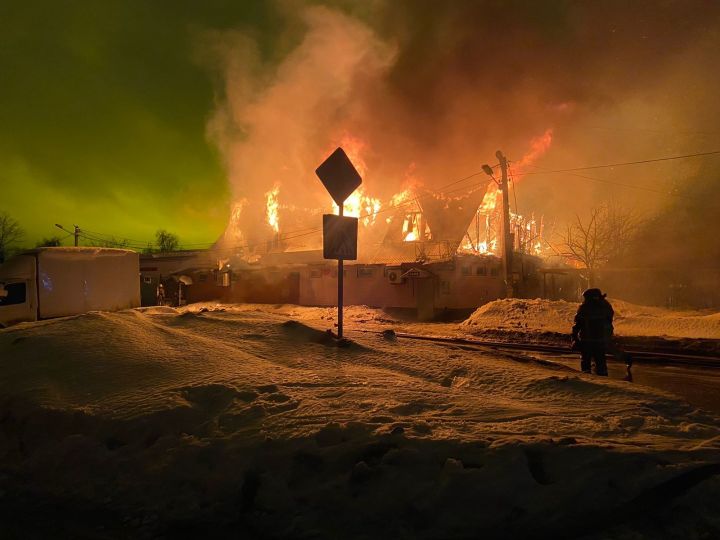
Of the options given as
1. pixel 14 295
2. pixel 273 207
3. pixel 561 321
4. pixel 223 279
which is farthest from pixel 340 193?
pixel 273 207

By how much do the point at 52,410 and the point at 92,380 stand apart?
1.66 ft

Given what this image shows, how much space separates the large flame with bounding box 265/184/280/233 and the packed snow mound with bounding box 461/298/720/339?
32842mm

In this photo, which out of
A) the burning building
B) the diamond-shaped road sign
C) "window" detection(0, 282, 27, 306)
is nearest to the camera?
the diamond-shaped road sign

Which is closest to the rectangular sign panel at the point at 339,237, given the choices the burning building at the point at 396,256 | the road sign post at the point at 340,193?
the road sign post at the point at 340,193

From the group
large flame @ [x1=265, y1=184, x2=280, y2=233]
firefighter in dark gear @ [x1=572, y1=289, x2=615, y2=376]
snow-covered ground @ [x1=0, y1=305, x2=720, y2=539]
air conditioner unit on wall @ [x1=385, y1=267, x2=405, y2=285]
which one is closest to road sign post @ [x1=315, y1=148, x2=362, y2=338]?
snow-covered ground @ [x1=0, y1=305, x2=720, y2=539]

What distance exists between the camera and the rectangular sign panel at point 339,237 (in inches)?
210

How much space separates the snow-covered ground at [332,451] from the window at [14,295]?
32.1ft

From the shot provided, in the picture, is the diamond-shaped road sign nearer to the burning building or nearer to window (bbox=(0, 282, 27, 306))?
window (bbox=(0, 282, 27, 306))

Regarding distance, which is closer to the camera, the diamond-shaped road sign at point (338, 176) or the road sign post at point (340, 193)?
the road sign post at point (340, 193)

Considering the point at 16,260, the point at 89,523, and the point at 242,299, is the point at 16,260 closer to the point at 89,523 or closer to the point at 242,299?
the point at 89,523

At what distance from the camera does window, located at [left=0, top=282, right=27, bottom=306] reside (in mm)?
11875

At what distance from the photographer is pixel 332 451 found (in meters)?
2.70

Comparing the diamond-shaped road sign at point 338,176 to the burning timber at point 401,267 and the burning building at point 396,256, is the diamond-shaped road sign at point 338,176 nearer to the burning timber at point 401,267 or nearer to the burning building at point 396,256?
the burning building at point 396,256

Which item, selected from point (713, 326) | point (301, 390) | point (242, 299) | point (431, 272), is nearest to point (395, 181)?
point (431, 272)
